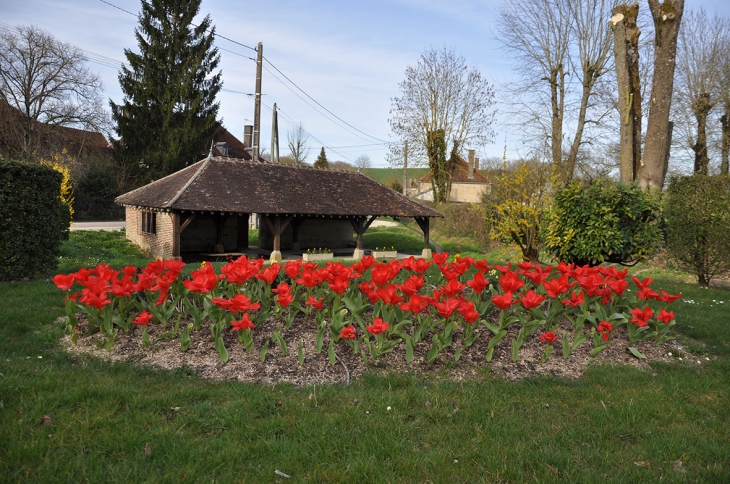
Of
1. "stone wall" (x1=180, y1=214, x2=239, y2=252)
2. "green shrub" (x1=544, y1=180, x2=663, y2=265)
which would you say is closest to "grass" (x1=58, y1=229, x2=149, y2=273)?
"stone wall" (x1=180, y1=214, x2=239, y2=252)

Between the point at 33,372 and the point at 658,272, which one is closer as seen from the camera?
the point at 33,372

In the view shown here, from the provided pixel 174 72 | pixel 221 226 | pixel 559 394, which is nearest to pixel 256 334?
pixel 559 394

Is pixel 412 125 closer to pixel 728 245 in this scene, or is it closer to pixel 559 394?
pixel 728 245

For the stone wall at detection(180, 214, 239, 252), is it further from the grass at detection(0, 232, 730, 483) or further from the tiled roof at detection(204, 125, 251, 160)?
the tiled roof at detection(204, 125, 251, 160)

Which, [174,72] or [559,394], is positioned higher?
[174,72]

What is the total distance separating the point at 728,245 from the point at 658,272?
3573 millimetres

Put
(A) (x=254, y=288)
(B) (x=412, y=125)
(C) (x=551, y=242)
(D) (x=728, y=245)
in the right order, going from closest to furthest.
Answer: (A) (x=254, y=288)
(D) (x=728, y=245)
(C) (x=551, y=242)
(B) (x=412, y=125)

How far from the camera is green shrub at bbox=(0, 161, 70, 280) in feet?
25.0

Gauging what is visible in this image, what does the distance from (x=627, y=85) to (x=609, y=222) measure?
4729 mm

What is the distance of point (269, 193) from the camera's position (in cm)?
1709

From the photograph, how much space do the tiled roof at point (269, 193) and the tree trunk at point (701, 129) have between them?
Result: 15.3 metres

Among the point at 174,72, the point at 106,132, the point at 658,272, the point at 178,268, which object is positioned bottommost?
the point at 658,272

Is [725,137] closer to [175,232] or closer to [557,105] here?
[557,105]

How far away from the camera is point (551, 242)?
10.4 m
